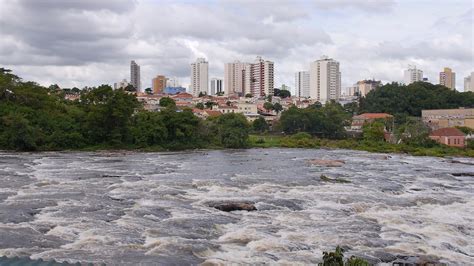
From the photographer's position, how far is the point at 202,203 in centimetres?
1761

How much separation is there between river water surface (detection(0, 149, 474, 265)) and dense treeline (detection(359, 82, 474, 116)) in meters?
53.4

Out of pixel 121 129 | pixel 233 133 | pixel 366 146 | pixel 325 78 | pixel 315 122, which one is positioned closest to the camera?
pixel 121 129

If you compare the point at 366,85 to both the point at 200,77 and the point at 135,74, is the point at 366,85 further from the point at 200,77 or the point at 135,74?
the point at 135,74

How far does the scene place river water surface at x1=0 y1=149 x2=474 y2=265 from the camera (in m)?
11.7

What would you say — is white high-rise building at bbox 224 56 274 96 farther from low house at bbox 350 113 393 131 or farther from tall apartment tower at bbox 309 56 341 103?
low house at bbox 350 113 393 131

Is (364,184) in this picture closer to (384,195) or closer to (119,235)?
(384,195)

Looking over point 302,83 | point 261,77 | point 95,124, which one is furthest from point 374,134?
point 302,83

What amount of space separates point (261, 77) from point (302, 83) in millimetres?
47464

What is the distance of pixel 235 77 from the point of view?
15300 cm

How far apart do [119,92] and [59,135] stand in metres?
6.03

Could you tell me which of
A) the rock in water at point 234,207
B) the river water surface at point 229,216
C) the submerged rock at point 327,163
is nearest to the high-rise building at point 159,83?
the submerged rock at point 327,163

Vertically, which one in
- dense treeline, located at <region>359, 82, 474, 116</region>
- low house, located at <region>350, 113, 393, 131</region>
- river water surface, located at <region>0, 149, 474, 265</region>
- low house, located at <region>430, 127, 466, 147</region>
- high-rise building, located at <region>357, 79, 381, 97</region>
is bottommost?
river water surface, located at <region>0, 149, 474, 265</region>

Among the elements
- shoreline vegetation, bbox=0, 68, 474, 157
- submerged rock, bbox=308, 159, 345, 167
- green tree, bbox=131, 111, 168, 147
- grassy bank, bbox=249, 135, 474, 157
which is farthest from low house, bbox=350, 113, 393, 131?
submerged rock, bbox=308, 159, 345, 167

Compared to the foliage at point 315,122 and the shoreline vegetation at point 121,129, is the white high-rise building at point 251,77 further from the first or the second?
the shoreline vegetation at point 121,129
